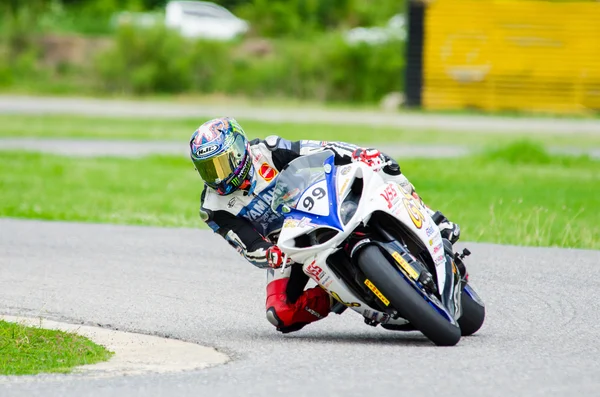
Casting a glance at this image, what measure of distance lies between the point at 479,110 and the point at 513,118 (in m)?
2.49

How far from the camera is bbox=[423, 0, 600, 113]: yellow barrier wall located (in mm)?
33188

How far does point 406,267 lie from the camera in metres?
6.76

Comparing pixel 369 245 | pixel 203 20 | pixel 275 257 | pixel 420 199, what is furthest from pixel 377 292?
pixel 203 20

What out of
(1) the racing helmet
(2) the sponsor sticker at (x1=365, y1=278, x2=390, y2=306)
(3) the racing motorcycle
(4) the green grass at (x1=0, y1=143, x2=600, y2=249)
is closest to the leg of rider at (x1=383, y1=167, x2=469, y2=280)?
(3) the racing motorcycle

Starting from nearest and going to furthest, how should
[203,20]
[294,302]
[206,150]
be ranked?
1. [206,150]
2. [294,302]
3. [203,20]

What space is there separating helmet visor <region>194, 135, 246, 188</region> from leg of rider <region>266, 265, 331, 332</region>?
800mm

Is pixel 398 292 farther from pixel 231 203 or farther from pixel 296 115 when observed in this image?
pixel 296 115

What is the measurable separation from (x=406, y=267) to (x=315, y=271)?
0.54 meters

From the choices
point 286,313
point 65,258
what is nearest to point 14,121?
point 65,258

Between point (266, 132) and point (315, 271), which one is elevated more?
point (315, 271)

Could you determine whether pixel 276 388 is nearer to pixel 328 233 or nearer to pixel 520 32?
pixel 328 233

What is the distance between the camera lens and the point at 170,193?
16.8m

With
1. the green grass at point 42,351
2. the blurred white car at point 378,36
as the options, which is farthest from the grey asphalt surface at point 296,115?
the green grass at point 42,351

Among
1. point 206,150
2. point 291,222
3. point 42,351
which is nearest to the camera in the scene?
point 42,351
